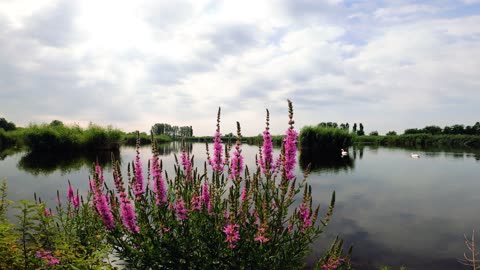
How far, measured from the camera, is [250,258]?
407 centimetres

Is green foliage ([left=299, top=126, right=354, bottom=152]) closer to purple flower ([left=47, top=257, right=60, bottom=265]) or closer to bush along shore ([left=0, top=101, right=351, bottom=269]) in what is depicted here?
bush along shore ([left=0, top=101, right=351, bottom=269])

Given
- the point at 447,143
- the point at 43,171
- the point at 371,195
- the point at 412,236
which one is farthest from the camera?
the point at 447,143

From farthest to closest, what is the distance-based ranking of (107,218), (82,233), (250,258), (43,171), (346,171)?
1. (346,171)
2. (43,171)
3. (82,233)
4. (107,218)
5. (250,258)

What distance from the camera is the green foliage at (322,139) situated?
42.1 metres

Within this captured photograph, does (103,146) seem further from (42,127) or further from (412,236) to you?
(412,236)

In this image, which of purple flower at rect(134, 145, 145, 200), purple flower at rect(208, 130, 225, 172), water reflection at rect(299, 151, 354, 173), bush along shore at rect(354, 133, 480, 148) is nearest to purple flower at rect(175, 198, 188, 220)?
purple flower at rect(134, 145, 145, 200)

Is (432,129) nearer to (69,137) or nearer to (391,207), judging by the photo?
(391,207)

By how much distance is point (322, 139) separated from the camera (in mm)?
42406

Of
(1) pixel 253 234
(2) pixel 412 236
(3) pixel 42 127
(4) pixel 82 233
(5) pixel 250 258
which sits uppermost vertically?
(3) pixel 42 127

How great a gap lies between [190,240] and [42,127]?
40964 millimetres

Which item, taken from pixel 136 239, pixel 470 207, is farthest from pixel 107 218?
pixel 470 207

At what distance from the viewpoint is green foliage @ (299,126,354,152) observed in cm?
4212

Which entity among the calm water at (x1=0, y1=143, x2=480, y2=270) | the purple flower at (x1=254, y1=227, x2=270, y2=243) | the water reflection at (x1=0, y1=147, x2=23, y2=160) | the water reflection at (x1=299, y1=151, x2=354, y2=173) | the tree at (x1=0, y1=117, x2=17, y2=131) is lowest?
the calm water at (x1=0, y1=143, x2=480, y2=270)

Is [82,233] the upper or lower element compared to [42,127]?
lower
